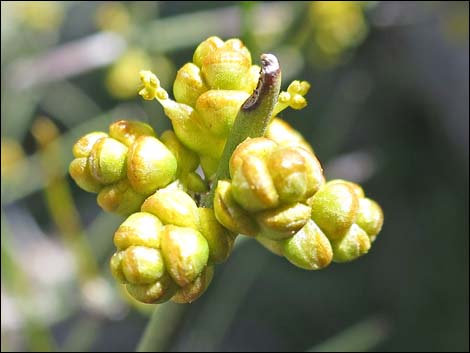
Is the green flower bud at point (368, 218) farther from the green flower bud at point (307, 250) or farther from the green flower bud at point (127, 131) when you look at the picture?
the green flower bud at point (127, 131)

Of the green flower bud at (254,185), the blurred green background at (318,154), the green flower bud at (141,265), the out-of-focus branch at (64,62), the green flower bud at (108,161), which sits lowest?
the blurred green background at (318,154)

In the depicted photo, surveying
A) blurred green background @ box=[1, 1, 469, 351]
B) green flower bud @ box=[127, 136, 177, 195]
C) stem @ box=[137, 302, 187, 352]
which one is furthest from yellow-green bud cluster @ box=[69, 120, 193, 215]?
blurred green background @ box=[1, 1, 469, 351]

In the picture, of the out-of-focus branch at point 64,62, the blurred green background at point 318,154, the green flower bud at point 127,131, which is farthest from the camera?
the out-of-focus branch at point 64,62

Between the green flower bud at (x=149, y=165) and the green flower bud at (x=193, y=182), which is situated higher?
the green flower bud at (x=149, y=165)

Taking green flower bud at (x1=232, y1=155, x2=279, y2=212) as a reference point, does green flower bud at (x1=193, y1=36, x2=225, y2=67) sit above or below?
above

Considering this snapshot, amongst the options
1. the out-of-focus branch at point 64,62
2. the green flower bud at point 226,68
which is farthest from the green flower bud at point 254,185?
the out-of-focus branch at point 64,62

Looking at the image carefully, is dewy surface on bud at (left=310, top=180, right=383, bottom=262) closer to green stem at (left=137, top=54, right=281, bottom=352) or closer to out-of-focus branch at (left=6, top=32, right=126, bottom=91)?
green stem at (left=137, top=54, right=281, bottom=352)
